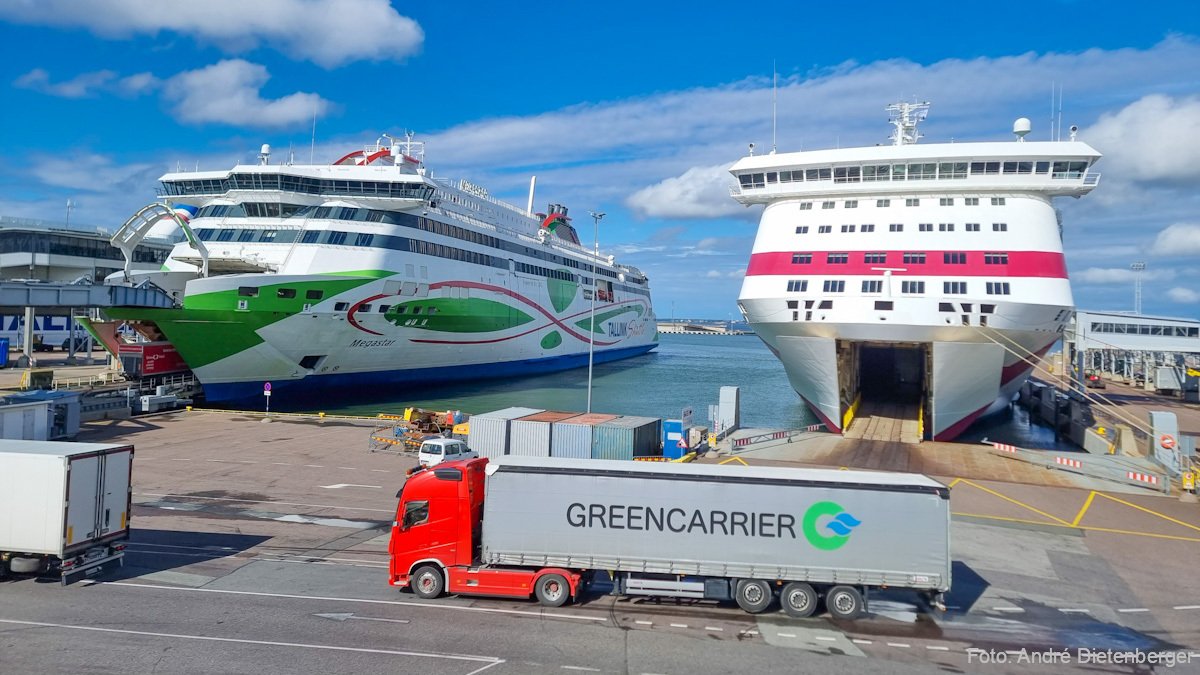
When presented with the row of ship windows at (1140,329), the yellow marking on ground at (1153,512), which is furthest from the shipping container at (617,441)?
the row of ship windows at (1140,329)

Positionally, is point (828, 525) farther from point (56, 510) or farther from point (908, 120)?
point (908, 120)

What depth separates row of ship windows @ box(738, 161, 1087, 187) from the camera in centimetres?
2778

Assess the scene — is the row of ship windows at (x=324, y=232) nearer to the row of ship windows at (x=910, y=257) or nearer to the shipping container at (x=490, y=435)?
the shipping container at (x=490, y=435)

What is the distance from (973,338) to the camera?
25.0 metres

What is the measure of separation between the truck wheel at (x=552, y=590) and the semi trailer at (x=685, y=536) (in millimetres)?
20

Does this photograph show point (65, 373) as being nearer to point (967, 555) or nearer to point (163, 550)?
point (163, 550)

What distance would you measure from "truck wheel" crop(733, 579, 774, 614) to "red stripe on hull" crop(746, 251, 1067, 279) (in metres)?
19.7

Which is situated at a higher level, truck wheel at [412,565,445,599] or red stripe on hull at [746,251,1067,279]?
red stripe on hull at [746,251,1067,279]

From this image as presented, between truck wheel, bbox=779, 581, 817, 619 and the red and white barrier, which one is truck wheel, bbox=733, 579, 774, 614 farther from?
the red and white barrier

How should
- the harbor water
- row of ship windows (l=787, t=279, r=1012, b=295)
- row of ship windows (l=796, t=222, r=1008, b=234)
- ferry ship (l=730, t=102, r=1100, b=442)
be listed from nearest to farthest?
ferry ship (l=730, t=102, r=1100, b=442) → row of ship windows (l=787, t=279, r=1012, b=295) → row of ship windows (l=796, t=222, r=1008, b=234) → the harbor water

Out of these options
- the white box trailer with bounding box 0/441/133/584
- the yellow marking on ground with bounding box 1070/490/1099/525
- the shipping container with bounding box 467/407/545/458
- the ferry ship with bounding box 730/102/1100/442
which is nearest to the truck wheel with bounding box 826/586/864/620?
the yellow marking on ground with bounding box 1070/490/1099/525

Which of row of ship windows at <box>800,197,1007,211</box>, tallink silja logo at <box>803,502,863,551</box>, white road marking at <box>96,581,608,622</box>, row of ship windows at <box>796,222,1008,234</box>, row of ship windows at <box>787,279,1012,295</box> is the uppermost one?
row of ship windows at <box>800,197,1007,211</box>

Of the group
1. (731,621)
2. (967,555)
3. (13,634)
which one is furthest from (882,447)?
(13,634)

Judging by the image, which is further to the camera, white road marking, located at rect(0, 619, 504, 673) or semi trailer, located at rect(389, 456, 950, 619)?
semi trailer, located at rect(389, 456, 950, 619)
